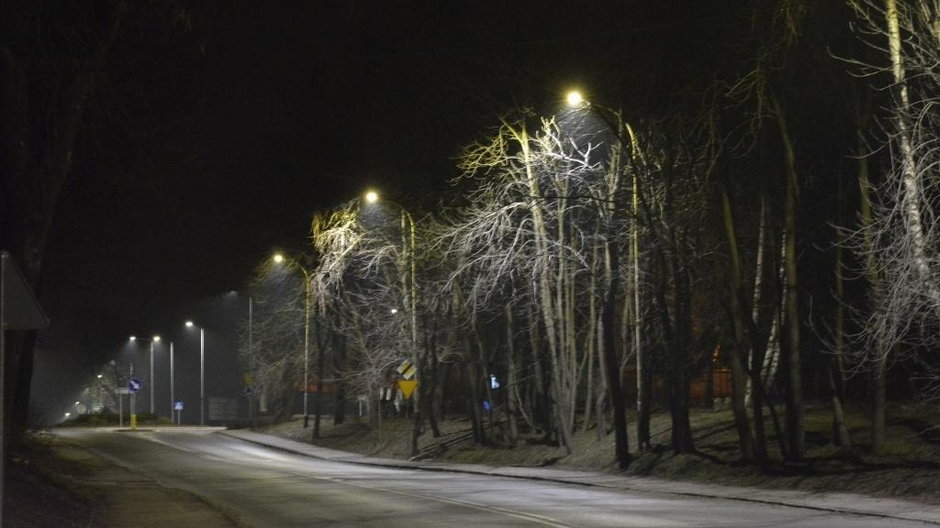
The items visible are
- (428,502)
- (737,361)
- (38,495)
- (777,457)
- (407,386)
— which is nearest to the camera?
(38,495)

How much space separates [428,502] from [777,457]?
777 cm

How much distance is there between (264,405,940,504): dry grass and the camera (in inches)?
760

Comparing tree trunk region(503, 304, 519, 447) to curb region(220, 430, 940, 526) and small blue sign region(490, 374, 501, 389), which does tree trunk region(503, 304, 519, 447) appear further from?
small blue sign region(490, 374, 501, 389)

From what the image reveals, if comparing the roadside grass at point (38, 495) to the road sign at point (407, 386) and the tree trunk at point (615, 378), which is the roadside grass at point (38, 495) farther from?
the road sign at point (407, 386)

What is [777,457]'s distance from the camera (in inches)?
930

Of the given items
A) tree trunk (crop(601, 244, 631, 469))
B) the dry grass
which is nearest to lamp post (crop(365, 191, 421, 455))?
the dry grass

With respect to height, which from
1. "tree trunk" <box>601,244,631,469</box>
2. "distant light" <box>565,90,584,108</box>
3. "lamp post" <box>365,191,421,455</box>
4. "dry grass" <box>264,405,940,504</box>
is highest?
"distant light" <box>565,90,584,108</box>

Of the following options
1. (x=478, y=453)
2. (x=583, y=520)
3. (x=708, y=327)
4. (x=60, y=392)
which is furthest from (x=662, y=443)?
(x=60, y=392)

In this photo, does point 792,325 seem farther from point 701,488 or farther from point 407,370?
point 407,370

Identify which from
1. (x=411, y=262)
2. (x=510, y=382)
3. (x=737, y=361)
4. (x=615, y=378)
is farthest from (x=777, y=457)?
(x=411, y=262)

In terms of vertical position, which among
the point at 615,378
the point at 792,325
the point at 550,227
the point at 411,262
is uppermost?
the point at 550,227

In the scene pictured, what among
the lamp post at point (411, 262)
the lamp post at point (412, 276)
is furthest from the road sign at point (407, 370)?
the lamp post at point (411, 262)

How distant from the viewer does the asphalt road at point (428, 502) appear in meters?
16.5

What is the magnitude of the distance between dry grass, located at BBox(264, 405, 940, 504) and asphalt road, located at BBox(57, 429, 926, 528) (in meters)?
2.06
